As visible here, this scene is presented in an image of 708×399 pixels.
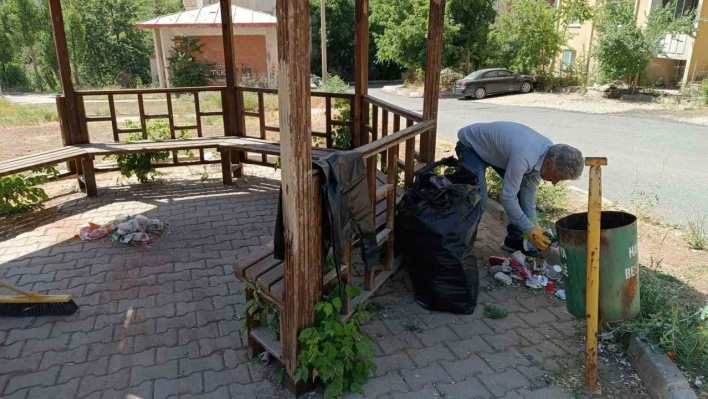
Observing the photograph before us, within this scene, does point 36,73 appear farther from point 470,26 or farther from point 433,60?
point 433,60

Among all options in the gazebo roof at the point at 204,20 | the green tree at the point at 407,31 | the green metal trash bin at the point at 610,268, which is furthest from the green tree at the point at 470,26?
the green metal trash bin at the point at 610,268

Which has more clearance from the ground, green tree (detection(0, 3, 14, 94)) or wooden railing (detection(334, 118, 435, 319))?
green tree (detection(0, 3, 14, 94))

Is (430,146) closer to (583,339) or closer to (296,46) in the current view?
(583,339)

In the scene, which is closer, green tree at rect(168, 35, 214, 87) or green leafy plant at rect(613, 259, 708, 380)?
green leafy plant at rect(613, 259, 708, 380)

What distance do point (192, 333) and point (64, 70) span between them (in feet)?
14.0

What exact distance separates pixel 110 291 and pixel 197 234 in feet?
4.13

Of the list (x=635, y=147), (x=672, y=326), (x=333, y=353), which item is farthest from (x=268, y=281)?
(x=635, y=147)

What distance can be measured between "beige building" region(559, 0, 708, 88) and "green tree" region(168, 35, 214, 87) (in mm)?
15969

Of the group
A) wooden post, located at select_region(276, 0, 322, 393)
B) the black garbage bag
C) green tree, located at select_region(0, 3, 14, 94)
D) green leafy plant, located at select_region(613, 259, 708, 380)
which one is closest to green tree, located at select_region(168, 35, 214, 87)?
green tree, located at select_region(0, 3, 14, 94)

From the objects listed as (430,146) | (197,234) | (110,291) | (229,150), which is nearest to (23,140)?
(229,150)

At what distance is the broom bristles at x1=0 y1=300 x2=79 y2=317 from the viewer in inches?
142

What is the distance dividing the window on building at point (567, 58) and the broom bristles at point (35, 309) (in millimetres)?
23227

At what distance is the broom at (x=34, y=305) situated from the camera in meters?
3.56

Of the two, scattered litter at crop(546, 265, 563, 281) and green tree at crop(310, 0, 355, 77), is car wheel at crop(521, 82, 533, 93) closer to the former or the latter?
green tree at crop(310, 0, 355, 77)
